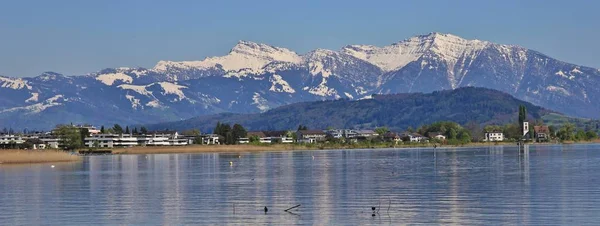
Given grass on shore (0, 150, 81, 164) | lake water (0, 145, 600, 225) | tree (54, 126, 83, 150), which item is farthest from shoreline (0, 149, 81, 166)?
tree (54, 126, 83, 150)

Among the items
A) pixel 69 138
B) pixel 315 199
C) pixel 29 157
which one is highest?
pixel 69 138

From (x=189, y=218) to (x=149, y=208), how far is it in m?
5.40

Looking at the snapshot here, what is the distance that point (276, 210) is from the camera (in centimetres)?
4528

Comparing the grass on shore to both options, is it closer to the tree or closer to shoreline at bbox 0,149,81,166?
shoreline at bbox 0,149,81,166

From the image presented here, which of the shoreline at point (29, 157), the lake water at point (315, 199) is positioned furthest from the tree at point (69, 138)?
the lake water at point (315, 199)

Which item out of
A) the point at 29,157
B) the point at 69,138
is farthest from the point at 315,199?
the point at 69,138

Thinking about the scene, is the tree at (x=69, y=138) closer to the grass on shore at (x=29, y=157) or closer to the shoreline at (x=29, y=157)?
the shoreline at (x=29, y=157)

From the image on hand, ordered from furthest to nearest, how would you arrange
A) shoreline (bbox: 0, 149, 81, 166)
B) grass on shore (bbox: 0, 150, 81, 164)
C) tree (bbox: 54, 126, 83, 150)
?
tree (bbox: 54, 126, 83, 150), grass on shore (bbox: 0, 150, 81, 164), shoreline (bbox: 0, 149, 81, 166)

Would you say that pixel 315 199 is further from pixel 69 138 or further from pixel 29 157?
pixel 69 138

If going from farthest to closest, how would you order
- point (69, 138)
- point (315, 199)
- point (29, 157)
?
point (69, 138) → point (29, 157) → point (315, 199)

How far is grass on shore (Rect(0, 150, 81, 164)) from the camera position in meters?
114

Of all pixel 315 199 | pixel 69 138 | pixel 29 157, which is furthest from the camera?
pixel 69 138

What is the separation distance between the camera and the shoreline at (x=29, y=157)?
113 m

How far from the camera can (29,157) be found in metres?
117
